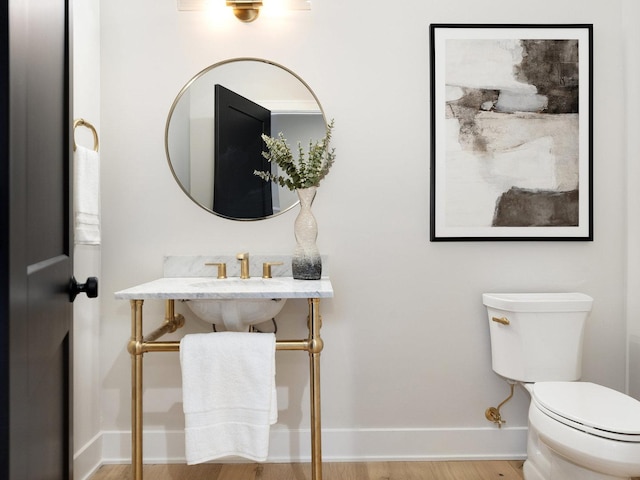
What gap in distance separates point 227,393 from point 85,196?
840 millimetres

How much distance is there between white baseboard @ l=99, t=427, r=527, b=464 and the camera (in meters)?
2.17

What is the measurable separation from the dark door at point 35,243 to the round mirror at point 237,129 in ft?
3.37

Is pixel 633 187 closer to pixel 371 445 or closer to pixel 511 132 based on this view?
pixel 511 132

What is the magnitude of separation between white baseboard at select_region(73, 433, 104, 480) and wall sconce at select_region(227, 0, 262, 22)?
6.18ft

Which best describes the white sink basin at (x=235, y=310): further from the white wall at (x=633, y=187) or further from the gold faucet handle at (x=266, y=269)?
the white wall at (x=633, y=187)

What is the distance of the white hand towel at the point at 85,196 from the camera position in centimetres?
171

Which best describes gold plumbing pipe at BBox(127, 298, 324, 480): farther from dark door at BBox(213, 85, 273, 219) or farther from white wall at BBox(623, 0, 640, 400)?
white wall at BBox(623, 0, 640, 400)

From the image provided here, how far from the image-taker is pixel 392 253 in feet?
7.20

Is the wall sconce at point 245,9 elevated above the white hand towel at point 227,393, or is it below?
above

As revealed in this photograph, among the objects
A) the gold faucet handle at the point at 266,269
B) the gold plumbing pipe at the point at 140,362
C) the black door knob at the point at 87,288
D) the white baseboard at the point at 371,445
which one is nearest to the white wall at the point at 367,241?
the white baseboard at the point at 371,445

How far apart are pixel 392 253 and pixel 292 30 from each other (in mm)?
1059

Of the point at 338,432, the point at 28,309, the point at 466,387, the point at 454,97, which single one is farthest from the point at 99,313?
the point at 454,97

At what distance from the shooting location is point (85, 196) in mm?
1757

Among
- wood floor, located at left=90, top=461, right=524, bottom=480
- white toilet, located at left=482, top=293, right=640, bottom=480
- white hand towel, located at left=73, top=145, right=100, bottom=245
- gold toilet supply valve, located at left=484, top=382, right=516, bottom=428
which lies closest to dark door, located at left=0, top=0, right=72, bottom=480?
white hand towel, located at left=73, top=145, right=100, bottom=245
